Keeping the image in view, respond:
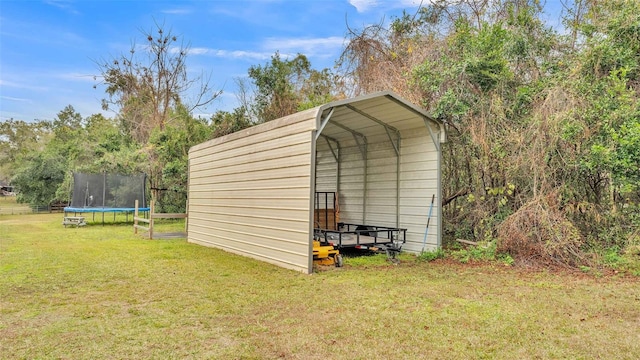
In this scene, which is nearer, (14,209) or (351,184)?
(351,184)

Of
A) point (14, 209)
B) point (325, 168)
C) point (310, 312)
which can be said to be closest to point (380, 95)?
point (310, 312)

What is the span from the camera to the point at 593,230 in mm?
6203

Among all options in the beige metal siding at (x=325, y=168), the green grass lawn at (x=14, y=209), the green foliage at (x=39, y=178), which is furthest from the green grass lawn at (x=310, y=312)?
the green foliage at (x=39, y=178)

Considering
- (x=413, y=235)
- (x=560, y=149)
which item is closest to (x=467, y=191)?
(x=413, y=235)

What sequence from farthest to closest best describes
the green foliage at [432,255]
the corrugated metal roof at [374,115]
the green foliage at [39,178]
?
the green foliage at [39,178], the green foliage at [432,255], the corrugated metal roof at [374,115]

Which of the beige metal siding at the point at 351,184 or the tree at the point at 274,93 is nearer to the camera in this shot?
the beige metal siding at the point at 351,184

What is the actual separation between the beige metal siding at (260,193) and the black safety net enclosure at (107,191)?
6.13 meters

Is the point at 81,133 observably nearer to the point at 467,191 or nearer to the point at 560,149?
the point at 467,191

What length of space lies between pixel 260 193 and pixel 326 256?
1633 mm

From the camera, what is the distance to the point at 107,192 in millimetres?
13992

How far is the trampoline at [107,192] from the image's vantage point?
1356 cm

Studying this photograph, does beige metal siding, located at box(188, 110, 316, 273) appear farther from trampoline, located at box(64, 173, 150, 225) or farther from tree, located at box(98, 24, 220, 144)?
tree, located at box(98, 24, 220, 144)

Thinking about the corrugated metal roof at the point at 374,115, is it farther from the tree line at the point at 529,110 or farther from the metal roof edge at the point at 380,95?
the tree line at the point at 529,110

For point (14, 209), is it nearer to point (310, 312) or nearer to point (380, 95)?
point (380, 95)
